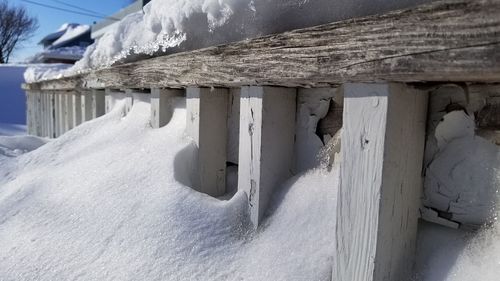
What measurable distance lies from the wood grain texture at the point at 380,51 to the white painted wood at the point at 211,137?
0.11m

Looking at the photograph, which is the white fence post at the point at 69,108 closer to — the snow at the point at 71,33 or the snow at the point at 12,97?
the snow at the point at 12,97

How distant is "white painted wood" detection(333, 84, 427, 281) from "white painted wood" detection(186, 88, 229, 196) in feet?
1.80

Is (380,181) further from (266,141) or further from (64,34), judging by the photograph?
(64,34)

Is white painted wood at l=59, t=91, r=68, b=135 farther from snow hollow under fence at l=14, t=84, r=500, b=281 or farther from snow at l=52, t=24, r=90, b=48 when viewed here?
snow at l=52, t=24, r=90, b=48

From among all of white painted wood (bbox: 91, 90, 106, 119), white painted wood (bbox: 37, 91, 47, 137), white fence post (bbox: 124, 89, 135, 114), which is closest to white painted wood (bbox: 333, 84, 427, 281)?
white fence post (bbox: 124, 89, 135, 114)

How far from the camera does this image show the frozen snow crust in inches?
34.2

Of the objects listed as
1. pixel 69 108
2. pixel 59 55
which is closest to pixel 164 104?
pixel 69 108

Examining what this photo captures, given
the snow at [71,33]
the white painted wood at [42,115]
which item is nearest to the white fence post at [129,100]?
the white painted wood at [42,115]

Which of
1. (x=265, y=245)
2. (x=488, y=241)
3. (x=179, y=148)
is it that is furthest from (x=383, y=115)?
(x=179, y=148)

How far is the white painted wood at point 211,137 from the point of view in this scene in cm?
123

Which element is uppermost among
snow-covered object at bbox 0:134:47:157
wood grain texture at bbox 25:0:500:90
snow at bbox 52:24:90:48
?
snow at bbox 52:24:90:48

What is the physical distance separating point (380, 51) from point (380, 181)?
217 mm

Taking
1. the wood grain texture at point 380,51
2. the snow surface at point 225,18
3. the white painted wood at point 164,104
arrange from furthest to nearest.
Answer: the white painted wood at point 164,104 → the snow surface at point 225,18 → the wood grain texture at point 380,51

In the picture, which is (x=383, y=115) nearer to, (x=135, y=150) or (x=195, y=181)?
(x=195, y=181)
